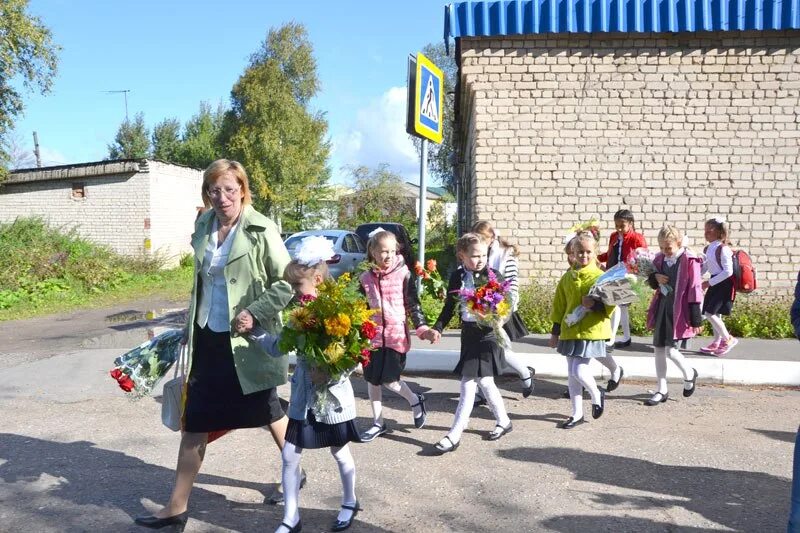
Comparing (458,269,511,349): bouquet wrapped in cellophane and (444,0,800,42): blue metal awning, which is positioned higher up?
(444,0,800,42): blue metal awning

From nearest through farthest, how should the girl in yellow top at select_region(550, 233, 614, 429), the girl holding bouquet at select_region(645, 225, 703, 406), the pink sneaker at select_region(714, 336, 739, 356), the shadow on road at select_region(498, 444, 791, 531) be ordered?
the shadow on road at select_region(498, 444, 791, 531)
the girl in yellow top at select_region(550, 233, 614, 429)
the girl holding bouquet at select_region(645, 225, 703, 406)
the pink sneaker at select_region(714, 336, 739, 356)

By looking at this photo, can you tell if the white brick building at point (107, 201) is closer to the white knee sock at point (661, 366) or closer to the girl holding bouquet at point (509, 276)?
the girl holding bouquet at point (509, 276)

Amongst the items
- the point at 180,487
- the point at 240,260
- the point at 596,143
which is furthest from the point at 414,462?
the point at 596,143

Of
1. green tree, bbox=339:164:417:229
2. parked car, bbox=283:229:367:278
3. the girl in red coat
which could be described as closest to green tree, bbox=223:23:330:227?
green tree, bbox=339:164:417:229

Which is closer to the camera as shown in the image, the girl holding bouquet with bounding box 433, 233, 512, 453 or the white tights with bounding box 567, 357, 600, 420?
the girl holding bouquet with bounding box 433, 233, 512, 453

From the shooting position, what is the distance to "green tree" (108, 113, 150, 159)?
189ft

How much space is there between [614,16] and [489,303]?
6.55 m

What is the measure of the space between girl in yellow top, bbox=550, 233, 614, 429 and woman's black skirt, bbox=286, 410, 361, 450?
2468 millimetres

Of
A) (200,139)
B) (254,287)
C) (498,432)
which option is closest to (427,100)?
(498,432)

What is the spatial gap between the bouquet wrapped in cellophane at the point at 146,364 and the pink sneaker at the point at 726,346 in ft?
20.5

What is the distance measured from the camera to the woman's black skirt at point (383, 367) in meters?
5.19

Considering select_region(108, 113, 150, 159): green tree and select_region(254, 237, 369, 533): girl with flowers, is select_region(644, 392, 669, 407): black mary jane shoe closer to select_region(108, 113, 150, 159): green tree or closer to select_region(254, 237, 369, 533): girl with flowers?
select_region(254, 237, 369, 533): girl with flowers

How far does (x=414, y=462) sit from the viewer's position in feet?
15.5

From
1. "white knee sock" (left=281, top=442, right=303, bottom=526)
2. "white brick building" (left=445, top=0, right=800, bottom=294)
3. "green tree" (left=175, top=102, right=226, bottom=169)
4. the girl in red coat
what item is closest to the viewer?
"white knee sock" (left=281, top=442, right=303, bottom=526)
